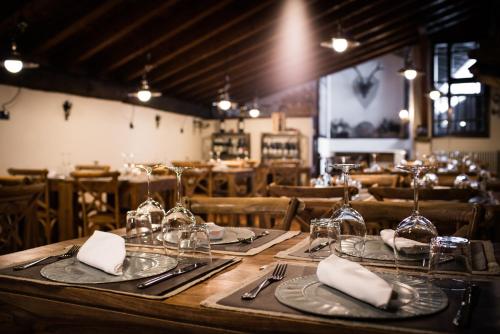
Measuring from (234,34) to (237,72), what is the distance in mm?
3020

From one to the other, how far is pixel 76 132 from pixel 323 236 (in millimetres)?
8660

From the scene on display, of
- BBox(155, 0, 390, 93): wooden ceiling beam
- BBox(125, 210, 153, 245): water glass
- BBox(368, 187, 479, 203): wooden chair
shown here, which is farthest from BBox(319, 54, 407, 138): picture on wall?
BBox(125, 210, 153, 245): water glass

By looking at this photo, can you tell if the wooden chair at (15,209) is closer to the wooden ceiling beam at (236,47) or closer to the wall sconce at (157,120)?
the wooden ceiling beam at (236,47)

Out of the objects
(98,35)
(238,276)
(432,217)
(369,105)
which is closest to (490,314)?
(238,276)

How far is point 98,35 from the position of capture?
822cm

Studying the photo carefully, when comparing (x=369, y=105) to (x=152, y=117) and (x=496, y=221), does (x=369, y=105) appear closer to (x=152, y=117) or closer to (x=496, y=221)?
(x=152, y=117)

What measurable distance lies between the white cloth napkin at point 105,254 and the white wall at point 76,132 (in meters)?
7.04

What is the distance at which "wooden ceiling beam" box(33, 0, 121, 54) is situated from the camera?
704 centimetres

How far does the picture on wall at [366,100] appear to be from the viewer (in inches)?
779

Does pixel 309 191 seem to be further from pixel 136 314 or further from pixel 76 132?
pixel 76 132

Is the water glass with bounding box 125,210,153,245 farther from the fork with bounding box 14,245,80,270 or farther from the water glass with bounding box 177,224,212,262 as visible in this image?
the water glass with bounding box 177,224,212,262

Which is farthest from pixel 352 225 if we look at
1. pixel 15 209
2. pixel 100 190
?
pixel 100 190

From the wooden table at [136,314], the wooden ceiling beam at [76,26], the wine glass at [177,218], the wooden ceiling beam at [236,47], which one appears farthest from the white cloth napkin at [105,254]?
the wooden ceiling beam at [236,47]

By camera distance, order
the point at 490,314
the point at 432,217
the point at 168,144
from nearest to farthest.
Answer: the point at 490,314 < the point at 432,217 < the point at 168,144
